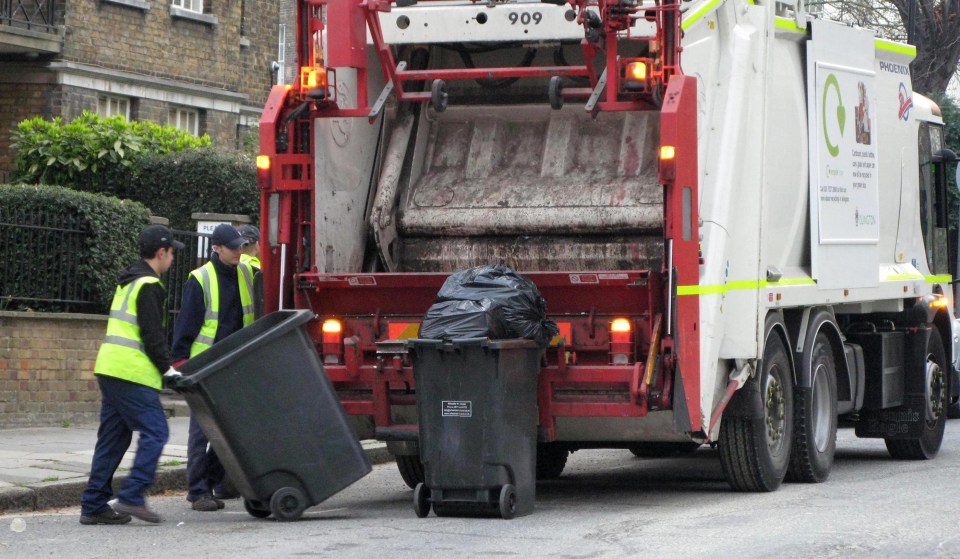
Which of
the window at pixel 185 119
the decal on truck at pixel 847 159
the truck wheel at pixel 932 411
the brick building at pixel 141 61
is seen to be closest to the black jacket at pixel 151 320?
the decal on truck at pixel 847 159

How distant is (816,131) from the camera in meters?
9.40

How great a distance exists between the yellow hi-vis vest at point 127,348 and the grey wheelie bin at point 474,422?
4.16 ft

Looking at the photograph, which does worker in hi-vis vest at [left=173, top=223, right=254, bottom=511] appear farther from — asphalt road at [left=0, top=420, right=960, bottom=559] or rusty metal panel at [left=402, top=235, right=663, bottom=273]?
rusty metal panel at [left=402, top=235, right=663, bottom=273]

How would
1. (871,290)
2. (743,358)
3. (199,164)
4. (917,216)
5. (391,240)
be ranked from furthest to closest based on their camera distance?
(199,164) → (917,216) → (871,290) → (391,240) → (743,358)

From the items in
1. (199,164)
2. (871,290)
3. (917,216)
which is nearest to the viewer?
(871,290)

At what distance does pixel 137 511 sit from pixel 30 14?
38.7 ft

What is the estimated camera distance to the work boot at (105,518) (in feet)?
25.1

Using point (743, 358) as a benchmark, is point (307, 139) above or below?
above

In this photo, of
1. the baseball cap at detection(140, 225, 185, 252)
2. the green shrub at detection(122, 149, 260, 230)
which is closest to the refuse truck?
the baseball cap at detection(140, 225, 185, 252)

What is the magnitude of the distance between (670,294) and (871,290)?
3000mm

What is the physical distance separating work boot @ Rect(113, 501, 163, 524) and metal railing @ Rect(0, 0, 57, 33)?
11212 mm

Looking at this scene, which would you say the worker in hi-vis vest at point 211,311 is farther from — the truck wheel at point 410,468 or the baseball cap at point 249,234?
the truck wheel at point 410,468

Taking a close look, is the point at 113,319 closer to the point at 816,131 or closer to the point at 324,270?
the point at 324,270

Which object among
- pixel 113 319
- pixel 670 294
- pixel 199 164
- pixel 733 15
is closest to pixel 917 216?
pixel 733 15
